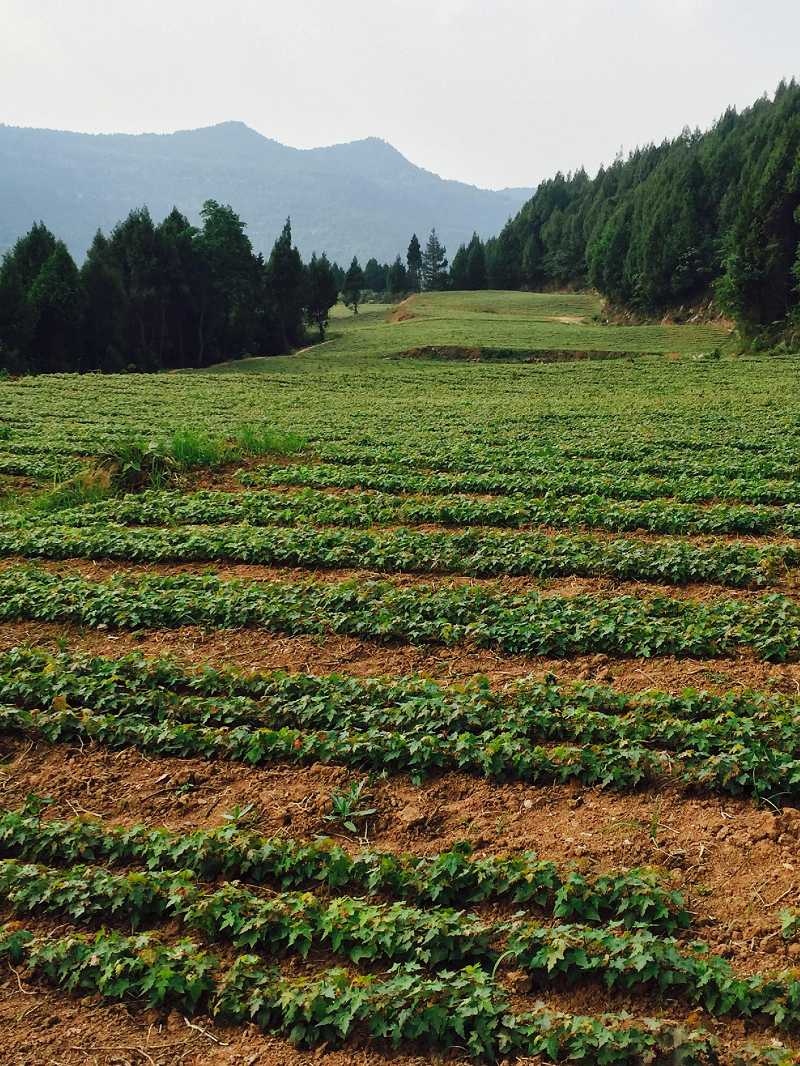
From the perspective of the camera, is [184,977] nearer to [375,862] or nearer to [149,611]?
[375,862]

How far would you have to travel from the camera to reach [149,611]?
8836 millimetres

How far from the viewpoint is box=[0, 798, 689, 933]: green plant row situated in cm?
435

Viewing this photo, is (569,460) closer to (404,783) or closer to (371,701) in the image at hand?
(371,701)

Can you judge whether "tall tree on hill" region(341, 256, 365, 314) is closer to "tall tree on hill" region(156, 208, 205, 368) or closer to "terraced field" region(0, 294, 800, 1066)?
"tall tree on hill" region(156, 208, 205, 368)

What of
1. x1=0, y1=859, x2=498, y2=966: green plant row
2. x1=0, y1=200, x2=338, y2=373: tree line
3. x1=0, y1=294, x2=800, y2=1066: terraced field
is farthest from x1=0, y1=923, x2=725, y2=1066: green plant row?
x1=0, y1=200, x2=338, y2=373: tree line

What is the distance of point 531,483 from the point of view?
14.2 metres

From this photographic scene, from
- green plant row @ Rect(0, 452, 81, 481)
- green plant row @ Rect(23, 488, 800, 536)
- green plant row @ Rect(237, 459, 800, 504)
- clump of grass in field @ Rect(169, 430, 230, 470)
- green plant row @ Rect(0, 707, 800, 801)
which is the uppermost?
clump of grass in field @ Rect(169, 430, 230, 470)

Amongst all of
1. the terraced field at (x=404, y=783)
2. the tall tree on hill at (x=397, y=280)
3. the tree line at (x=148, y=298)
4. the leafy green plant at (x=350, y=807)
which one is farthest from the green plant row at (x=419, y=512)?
the tall tree on hill at (x=397, y=280)

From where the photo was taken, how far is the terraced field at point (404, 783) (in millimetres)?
3859

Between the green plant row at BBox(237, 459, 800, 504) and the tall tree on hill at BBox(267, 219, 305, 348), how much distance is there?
62207 millimetres

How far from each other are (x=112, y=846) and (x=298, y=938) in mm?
1572

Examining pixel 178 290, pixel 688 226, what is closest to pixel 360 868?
pixel 178 290

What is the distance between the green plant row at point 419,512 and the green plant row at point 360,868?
7606 mm

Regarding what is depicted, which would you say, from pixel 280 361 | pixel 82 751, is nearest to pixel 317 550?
pixel 82 751
